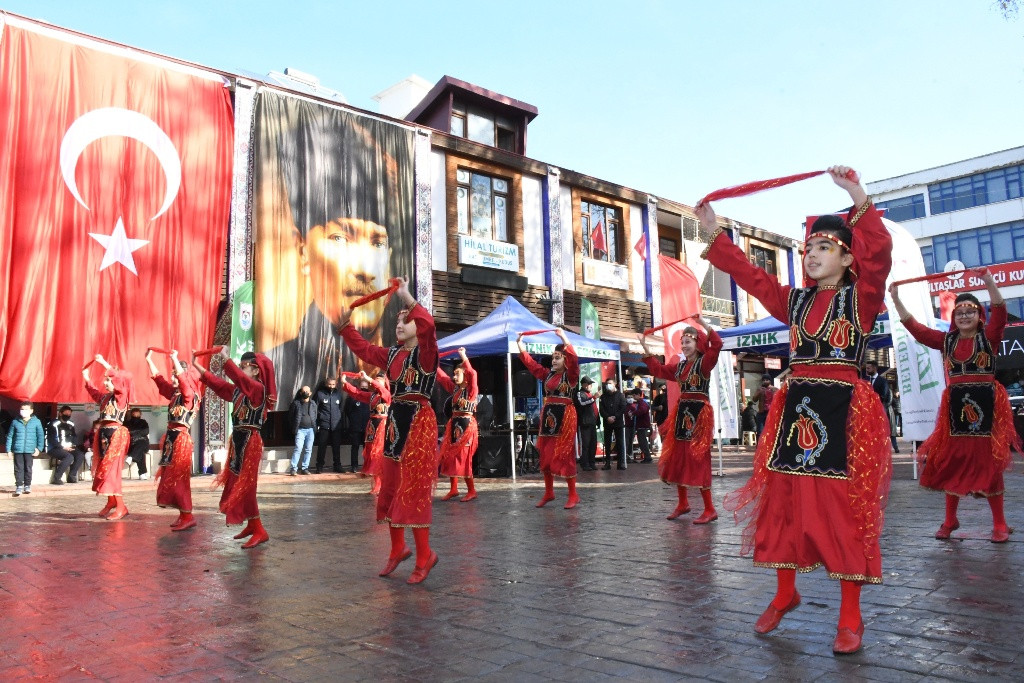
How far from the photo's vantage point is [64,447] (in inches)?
534

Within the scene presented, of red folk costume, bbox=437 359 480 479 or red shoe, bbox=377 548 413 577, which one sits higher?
red folk costume, bbox=437 359 480 479

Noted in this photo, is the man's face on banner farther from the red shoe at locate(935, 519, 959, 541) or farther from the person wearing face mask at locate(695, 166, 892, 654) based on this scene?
the person wearing face mask at locate(695, 166, 892, 654)

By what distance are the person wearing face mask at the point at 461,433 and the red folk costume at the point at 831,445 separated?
6807 millimetres

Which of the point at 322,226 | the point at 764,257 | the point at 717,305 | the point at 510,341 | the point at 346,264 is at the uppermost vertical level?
the point at 764,257

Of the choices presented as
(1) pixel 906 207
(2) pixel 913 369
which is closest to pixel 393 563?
(2) pixel 913 369

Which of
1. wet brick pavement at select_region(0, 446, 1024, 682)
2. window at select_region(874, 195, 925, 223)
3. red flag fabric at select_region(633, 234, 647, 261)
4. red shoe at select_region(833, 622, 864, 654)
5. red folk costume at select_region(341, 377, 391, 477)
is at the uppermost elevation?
window at select_region(874, 195, 925, 223)

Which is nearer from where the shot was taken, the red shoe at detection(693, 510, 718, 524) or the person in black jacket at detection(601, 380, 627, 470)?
the red shoe at detection(693, 510, 718, 524)

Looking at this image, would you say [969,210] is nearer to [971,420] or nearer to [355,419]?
[355,419]

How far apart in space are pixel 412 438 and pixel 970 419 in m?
4.38

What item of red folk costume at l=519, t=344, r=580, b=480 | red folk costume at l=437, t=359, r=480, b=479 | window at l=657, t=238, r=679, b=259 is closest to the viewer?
red folk costume at l=519, t=344, r=580, b=480

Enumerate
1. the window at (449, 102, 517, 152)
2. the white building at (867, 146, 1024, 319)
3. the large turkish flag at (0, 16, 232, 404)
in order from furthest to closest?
the white building at (867, 146, 1024, 319) → the window at (449, 102, 517, 152) → the large turkish flag at (0, 16, 232, 404)

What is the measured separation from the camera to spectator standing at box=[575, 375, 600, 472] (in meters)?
15.2

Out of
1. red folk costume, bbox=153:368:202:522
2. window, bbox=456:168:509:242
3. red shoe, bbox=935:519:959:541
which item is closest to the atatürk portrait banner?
window, bbox=456:168:509:242

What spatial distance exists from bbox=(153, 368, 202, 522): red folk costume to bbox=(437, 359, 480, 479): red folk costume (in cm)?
326
